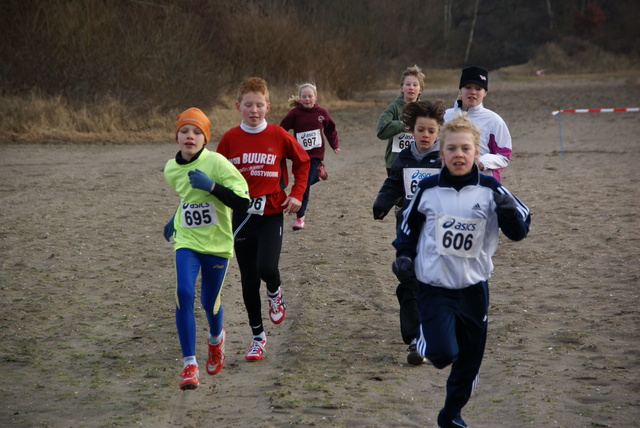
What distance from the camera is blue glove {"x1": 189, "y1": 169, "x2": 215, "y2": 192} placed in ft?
17.0

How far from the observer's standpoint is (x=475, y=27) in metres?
72.5

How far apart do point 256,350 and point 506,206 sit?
2.55 meters

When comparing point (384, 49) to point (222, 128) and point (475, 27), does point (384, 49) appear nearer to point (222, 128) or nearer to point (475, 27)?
point (475, 27)

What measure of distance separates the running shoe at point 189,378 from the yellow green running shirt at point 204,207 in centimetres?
74

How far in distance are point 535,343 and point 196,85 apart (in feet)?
70.0

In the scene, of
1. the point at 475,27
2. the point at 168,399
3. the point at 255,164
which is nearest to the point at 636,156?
the point at 255,164

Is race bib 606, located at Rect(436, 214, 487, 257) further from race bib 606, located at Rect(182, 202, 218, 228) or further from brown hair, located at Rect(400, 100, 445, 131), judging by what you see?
race bib 606, located at Rect(182, 202, 218, 228)

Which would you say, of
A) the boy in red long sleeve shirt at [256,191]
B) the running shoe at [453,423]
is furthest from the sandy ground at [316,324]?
the boy in red long sleeve shirt at [256,191]

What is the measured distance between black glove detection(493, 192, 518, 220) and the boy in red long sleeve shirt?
201 centimetres

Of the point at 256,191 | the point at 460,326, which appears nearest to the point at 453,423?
the point at 460,326

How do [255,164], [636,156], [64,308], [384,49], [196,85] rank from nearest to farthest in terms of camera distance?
1. [255,164]
2. [64,308]
3. [636,156]
4. [196,85]
5. [384,49]

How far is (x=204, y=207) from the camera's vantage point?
212 inches

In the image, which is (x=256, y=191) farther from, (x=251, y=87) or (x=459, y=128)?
(x=459, y=128)

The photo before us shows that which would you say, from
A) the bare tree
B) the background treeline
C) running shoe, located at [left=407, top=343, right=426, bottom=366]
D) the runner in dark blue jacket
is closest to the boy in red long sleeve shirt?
the runner in dark blue jacket
